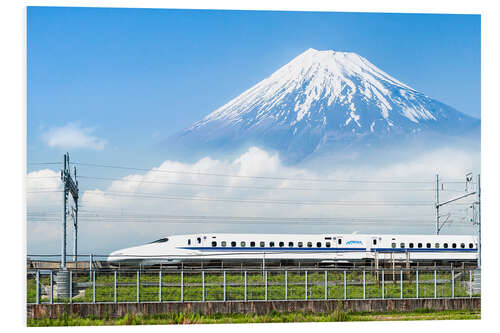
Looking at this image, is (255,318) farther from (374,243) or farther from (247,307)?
(374,243)

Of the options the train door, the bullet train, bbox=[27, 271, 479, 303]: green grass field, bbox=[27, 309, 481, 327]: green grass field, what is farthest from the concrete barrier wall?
the train door

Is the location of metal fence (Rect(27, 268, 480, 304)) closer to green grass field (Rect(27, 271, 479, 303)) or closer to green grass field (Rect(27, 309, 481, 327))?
green grass field (Rect(27, 271, 479, 303))

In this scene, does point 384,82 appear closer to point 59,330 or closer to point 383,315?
point 383,315

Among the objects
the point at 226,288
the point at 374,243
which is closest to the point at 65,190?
the point at 226,288

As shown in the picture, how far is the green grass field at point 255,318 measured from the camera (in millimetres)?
17672

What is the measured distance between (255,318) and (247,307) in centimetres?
36

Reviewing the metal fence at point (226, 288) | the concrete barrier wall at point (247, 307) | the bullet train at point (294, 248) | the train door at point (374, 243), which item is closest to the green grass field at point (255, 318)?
the concrete barrier wall at point (247, 307)

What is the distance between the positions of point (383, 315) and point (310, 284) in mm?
2346

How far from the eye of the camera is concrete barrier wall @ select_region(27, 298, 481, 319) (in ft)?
58.4

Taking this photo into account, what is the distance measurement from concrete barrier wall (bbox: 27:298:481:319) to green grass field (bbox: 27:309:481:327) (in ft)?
0.39

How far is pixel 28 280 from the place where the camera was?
19.1 metres

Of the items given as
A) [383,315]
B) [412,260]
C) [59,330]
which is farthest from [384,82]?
[59,330]

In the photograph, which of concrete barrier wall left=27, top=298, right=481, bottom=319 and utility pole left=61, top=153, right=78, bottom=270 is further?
utility pole left=61, top=153, right=78, bottom=270
